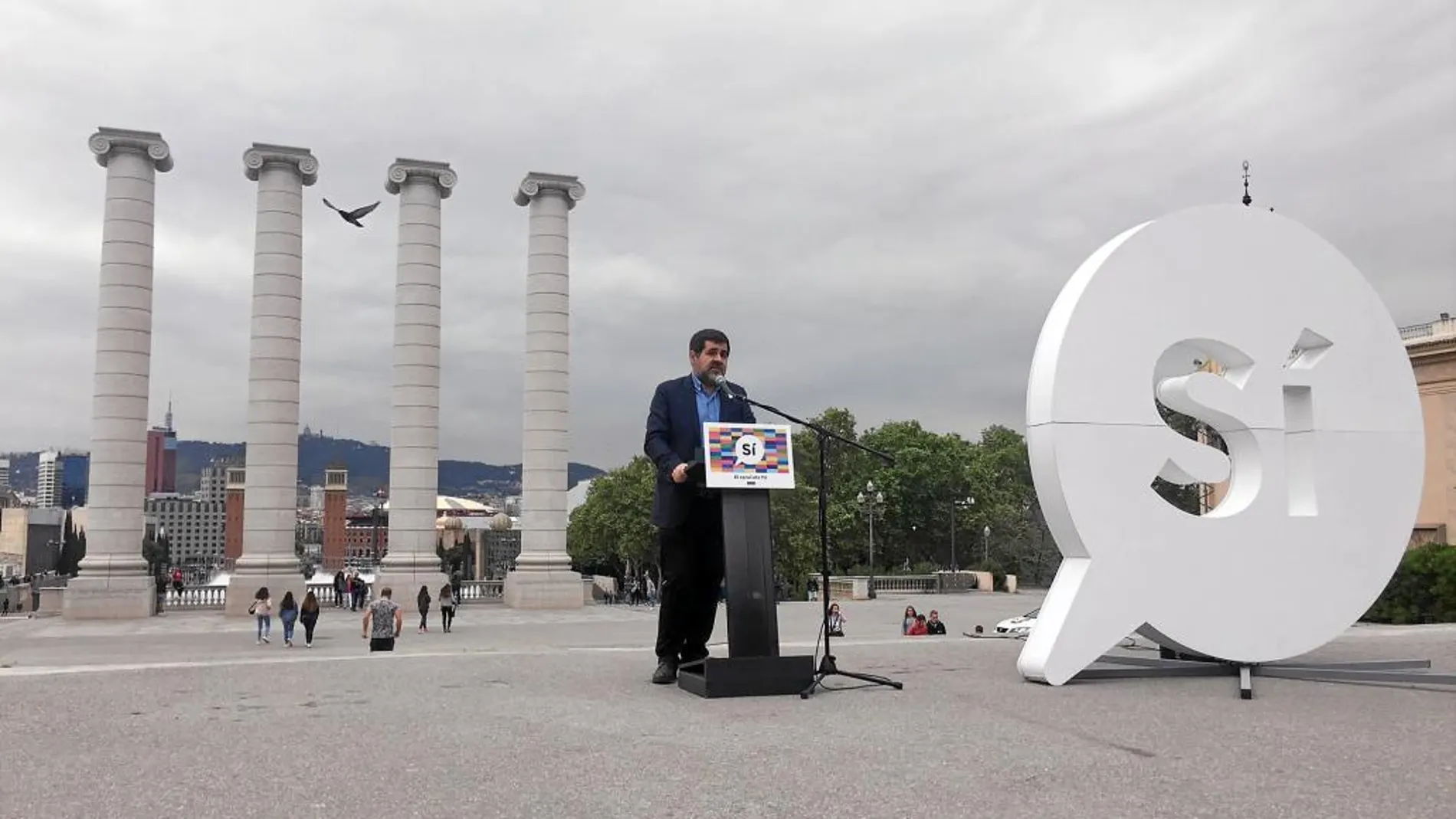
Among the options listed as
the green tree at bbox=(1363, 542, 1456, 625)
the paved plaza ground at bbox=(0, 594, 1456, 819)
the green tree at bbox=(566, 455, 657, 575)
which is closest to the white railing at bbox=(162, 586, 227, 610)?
the green tree at bbox=(566, 455, 657, 575)

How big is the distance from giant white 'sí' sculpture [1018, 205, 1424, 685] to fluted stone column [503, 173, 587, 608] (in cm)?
2839

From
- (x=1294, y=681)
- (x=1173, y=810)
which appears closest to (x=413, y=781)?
(x=1173, y=810)

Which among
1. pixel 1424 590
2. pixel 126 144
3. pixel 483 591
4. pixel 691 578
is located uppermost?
pixel 126 144

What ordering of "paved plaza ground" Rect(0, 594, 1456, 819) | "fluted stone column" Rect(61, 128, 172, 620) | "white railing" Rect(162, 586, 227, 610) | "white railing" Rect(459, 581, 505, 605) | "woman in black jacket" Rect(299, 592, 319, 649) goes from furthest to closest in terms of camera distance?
1. "white railing" Rect(459, 581, 505, 605)
2. "white railing" Rect(162, 586, 227, 610)
3. "fluted stone column" Rect(61, 128, 172, 620)
4. "woman in black jacket" Rect(299, 592, 319, 649)
5. "paved plaza ground" Rect(0, 594, 1456, 819)

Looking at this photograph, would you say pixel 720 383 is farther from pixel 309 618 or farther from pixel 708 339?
pixel 309 618

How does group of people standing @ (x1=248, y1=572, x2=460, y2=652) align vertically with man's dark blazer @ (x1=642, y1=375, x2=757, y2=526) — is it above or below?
below

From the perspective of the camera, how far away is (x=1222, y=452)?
1014 cm

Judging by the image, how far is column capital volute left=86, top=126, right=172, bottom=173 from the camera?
32531 mm

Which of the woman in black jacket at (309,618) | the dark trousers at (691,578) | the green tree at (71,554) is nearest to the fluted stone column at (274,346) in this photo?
the woman in black jacket at (309,618)

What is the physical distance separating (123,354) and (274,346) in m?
4.22

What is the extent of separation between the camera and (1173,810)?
15.6 ft

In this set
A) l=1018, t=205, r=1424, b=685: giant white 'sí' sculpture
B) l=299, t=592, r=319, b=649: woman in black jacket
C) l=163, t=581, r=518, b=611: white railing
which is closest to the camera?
l=1018, t=205, r=1424, b=685: giant white 'sí' sculpture

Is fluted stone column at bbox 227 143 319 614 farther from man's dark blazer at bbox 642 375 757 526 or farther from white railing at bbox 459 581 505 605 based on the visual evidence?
man's dark blazer at bbox 642 375 757 526

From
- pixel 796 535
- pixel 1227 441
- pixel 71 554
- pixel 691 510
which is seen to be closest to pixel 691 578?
pixel 691 510
